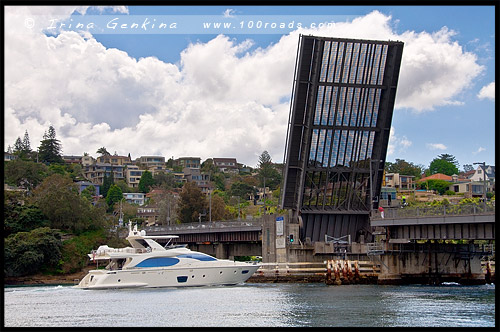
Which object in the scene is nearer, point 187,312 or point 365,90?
point 187,312

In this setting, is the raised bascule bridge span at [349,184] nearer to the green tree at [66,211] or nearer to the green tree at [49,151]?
the green tree at [66,211]

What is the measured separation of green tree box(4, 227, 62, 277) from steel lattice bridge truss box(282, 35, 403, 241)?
25922mm

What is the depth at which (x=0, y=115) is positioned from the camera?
1314 cm

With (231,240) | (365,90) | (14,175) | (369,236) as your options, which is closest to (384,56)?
(365,90)

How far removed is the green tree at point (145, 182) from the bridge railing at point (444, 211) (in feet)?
345

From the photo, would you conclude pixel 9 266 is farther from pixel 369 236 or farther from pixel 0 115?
pixel 0 115

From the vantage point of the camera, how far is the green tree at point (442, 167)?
516 feet

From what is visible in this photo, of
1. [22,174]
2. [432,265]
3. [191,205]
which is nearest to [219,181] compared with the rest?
[22,174]

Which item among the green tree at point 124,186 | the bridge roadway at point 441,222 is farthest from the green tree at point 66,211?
the green tree at point 124,186

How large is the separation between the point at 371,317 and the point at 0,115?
710 inches

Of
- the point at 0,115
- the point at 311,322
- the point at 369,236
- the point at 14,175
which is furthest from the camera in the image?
the point at 14,175

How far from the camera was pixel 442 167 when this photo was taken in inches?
6245

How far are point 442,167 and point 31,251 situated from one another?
348 ft

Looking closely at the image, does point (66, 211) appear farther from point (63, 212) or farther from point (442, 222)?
point (442, 222)
